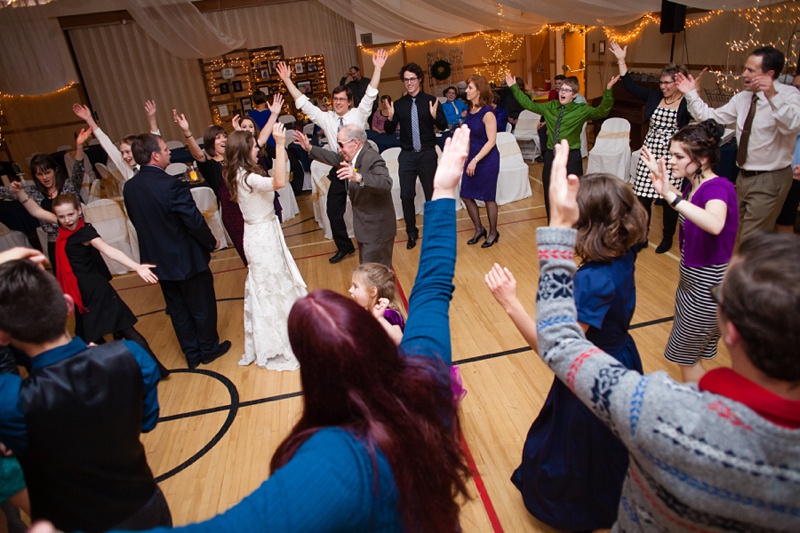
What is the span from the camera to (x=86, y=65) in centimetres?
1148

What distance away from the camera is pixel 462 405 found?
307 centimetres

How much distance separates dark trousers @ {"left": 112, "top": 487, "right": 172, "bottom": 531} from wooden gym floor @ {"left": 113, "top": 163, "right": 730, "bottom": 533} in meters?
0.85

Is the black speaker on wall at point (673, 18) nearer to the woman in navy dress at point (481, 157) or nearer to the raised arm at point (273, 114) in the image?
the woman in navy dress at point (481, 157)

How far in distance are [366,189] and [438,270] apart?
8.38 feet

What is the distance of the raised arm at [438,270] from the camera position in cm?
114

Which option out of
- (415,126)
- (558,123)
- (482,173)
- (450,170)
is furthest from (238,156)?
(558,123)

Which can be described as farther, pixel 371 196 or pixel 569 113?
pixel 569 113

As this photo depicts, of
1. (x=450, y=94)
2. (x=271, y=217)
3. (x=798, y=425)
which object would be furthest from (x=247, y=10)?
(x=798, y=425)

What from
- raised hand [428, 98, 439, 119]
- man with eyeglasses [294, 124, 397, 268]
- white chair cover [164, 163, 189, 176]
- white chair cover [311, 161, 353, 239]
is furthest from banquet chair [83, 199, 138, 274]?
raised hand [428, 98, 439, 119]

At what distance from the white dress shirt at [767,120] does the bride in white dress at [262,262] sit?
3205 millimetres

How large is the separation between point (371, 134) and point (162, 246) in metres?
4.74

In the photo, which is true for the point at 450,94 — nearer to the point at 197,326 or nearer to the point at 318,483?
the point at 197,326

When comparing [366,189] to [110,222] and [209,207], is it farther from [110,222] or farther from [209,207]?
[110,222]

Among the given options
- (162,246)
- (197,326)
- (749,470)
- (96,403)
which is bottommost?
(197,326)
